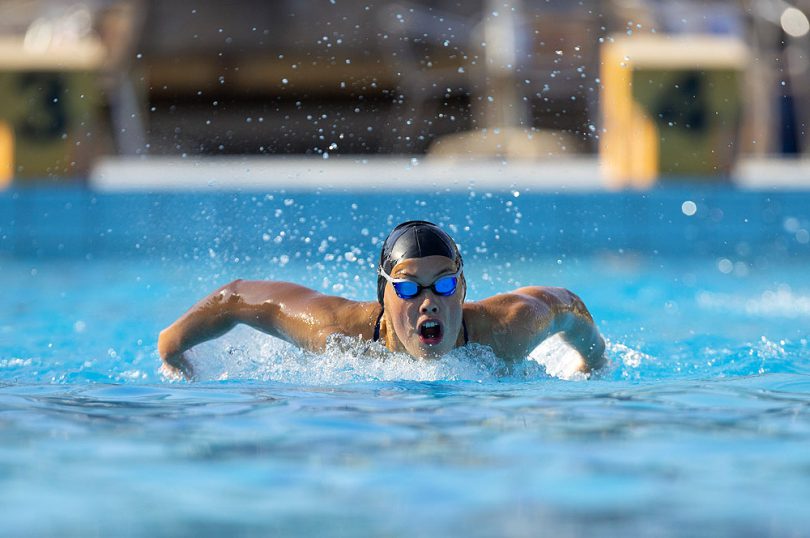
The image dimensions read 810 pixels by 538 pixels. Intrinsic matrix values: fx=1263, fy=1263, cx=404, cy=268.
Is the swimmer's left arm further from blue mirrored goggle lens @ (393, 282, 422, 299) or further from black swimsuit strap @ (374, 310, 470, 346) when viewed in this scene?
blue mirrored goggle lens @ (393, 282, 422, 299)

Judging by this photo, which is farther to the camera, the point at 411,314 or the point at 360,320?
the point at 360,320

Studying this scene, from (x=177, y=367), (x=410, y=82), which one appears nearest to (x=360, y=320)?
(x=177, y=367)

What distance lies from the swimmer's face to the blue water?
0.31 feet

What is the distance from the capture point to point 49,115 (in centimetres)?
832

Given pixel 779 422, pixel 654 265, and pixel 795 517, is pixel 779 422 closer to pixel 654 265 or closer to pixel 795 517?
pixel 795 517

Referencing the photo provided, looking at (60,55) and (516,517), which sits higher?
(60,55)

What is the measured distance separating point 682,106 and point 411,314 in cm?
541

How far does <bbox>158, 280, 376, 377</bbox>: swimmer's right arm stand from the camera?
3.75 meters

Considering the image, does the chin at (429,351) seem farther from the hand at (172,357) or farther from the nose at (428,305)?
the hand at (172,357)

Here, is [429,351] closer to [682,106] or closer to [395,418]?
[395,418]

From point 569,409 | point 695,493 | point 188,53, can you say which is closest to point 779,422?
point 569,409

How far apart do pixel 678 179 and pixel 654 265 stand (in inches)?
45.5

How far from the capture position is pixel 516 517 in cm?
212

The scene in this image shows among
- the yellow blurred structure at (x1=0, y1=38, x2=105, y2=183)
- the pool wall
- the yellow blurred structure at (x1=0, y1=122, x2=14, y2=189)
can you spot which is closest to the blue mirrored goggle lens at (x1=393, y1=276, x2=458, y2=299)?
the pool wall
